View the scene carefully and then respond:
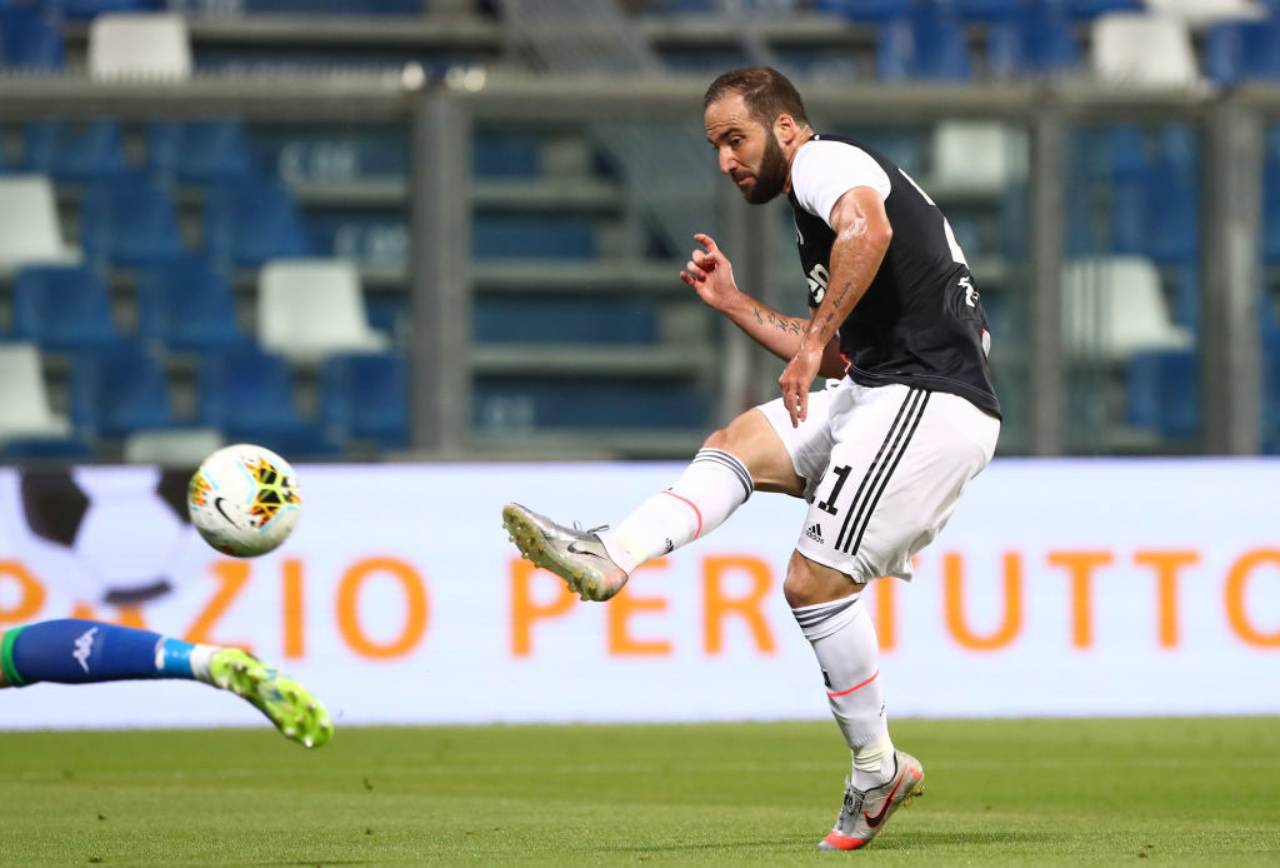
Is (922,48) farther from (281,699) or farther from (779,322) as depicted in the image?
(281,699)

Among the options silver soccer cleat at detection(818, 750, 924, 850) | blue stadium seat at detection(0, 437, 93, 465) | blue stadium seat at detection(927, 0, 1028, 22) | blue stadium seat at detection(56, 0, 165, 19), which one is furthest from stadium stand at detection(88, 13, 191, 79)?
silver soccer cleat at detection(818, 750, 924, 850)

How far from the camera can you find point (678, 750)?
999cm

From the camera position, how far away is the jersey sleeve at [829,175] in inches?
230

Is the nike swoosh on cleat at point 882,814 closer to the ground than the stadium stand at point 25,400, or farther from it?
closer to the ground

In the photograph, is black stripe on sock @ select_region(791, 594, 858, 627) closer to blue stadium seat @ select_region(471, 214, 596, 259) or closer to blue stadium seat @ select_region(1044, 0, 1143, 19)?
blue stadium seat @ select_region(471, 214, 596, 259)

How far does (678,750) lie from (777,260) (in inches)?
129

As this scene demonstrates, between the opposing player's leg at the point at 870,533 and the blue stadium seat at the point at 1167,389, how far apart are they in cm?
659

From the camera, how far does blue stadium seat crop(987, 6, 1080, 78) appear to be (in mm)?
16766

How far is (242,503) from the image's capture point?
6199 millimetres

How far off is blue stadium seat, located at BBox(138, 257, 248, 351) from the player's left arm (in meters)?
7.55

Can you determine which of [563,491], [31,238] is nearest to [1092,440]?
[563,491]

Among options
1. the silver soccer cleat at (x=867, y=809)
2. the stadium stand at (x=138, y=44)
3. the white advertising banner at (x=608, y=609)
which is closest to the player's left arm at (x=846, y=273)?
the silver soccer cleat at (x=867, y=809)

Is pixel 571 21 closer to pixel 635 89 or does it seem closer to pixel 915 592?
pixel 635 89

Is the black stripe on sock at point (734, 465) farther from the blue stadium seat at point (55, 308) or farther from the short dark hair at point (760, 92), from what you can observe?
the blue stadium seat at point (55, 308)
